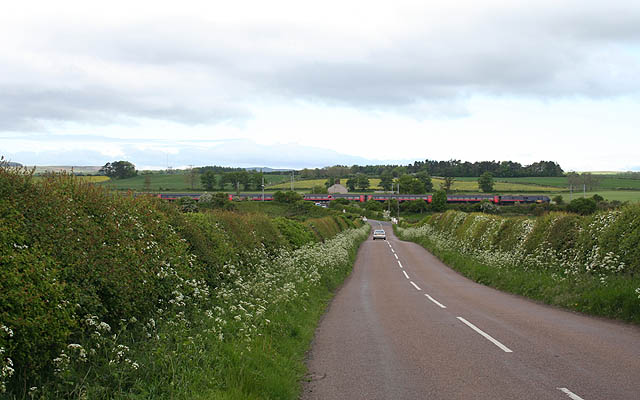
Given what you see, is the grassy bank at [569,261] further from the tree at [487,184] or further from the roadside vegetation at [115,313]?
the tree at [487,184]

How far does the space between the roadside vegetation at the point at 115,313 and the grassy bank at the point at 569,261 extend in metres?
7.56

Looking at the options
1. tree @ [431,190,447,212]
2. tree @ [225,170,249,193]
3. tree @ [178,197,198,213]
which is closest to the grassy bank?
tree @ [178,197,198,213]

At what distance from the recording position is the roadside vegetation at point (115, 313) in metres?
4.94

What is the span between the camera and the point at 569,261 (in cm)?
1641

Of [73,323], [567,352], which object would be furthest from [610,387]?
[73,323]

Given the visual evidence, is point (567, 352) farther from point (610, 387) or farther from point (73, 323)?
point (73, 323)

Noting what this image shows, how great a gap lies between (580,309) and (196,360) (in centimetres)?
1053

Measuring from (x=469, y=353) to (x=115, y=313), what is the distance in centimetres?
548

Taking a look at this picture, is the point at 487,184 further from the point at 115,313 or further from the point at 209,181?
the point at 115,313

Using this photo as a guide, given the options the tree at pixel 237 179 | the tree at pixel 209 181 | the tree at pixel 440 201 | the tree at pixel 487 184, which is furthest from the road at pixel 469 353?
the tree at pixel 487 184

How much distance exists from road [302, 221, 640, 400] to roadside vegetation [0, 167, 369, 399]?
83cm

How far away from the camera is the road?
626 centimetres

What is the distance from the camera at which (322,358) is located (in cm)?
822

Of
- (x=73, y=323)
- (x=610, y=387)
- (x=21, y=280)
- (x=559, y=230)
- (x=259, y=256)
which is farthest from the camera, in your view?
(x=559, y=230)
